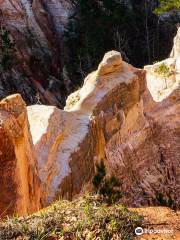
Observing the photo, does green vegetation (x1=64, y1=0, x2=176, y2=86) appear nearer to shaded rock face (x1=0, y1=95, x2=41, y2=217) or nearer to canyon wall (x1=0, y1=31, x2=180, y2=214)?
canyon wall (x1=0, y1=31, x2=180, y2=214)

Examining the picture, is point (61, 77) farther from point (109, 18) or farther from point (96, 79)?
point (96, 79)

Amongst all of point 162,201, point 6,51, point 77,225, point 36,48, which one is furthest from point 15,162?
point 36,48

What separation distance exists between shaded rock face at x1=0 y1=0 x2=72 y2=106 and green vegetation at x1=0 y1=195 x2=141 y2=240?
923 inches

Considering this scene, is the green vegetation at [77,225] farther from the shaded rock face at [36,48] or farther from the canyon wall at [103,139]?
the shaded rock face at [36,48]

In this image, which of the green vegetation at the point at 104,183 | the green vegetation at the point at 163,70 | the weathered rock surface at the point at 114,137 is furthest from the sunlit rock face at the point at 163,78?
the green vegetation at the point at 104,183

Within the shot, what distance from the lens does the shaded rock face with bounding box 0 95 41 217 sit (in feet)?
23.8

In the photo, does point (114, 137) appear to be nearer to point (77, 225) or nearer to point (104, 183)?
point (104, 183)

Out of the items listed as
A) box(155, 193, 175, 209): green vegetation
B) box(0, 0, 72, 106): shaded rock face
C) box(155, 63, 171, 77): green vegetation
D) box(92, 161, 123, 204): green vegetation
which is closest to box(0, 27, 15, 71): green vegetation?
box(0, 0, 72, 106): shaded rock face

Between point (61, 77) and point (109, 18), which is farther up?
point (109, 18)

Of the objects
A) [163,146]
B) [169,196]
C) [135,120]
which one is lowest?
[169,196]

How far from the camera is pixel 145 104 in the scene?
14430 mm

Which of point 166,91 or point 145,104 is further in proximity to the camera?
point 166,91

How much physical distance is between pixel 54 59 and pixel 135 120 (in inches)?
753

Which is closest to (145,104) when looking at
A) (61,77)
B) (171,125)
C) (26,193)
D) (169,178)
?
(171,125)
